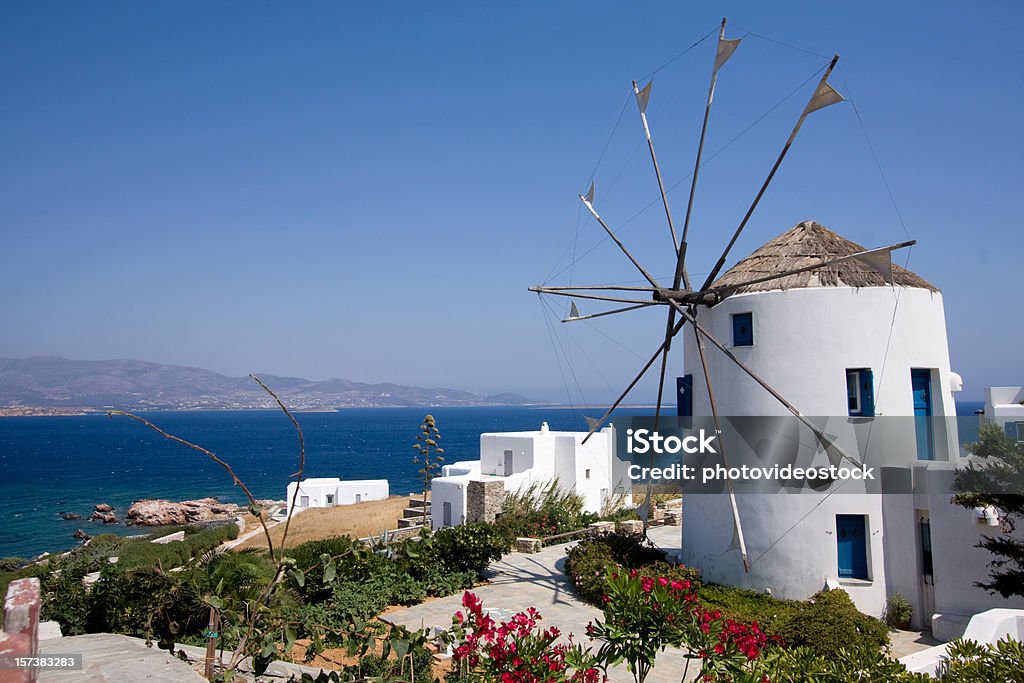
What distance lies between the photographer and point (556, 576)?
16406 millimetres

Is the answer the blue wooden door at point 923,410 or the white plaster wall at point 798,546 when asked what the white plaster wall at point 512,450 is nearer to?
the white plaster wall at point 798,546

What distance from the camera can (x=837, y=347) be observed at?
→ 13.4 meters

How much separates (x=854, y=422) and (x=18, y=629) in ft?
45.3

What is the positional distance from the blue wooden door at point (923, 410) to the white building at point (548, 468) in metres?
14.1

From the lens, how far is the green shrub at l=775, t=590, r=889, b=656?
1048 cm

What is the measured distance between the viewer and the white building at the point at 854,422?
41.4 ft

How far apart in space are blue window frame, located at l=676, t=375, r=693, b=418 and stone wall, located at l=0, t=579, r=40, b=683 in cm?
1367

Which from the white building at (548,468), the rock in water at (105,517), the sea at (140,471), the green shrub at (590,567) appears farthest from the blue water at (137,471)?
the green shrub at (590,567)

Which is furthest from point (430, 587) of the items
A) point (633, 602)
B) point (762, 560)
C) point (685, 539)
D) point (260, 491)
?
point (260, 491)

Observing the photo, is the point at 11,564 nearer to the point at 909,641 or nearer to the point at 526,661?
the point at 526,661

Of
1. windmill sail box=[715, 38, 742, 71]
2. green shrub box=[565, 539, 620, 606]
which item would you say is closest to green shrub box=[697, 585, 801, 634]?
green shrub box=[565, 539, 620, 606]

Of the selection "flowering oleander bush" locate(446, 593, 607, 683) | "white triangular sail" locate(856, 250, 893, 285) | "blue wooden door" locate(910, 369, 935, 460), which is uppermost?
"white triangular sail" locate(856, 250, 893, 285)

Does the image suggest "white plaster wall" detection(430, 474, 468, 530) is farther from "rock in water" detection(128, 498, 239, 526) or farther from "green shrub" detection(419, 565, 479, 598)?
"rock in water" detection(128, 498, 239, 526)

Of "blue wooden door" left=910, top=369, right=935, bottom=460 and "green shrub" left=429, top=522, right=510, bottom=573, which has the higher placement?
"blue wooden door" left=910, top=369, right=935, bottom=460
